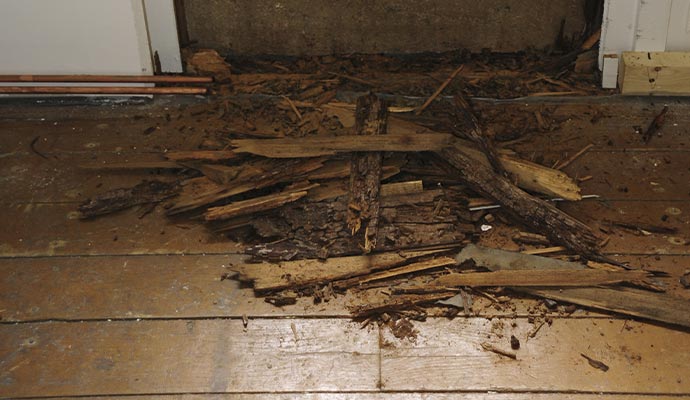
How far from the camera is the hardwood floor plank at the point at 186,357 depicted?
6.24 feet

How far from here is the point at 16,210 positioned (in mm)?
2621

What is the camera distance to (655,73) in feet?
10.4

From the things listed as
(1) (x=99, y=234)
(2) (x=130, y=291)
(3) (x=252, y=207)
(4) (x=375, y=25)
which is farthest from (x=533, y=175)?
(1) (x=99, y=234)

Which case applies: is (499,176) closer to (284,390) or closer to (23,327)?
(284,390)

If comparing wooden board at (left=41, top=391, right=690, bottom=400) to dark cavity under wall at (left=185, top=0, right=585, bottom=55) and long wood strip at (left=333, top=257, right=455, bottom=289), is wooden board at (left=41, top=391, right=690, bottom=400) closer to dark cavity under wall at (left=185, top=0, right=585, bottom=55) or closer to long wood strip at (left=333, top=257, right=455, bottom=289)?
long wood strip at (left=333, top=257, right=455, bottom=289)

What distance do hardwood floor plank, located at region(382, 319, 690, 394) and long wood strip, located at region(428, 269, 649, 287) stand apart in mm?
130

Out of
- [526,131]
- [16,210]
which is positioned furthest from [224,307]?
[526,131]

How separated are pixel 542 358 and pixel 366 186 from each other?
32.5 inches

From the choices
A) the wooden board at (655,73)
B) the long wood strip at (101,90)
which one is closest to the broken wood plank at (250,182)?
the long wood strip at (101,90)

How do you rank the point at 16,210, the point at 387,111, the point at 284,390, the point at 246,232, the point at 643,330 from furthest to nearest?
the point at 387,111, the point at 16,210, the point at 246,232, the point at 643,330, the point at 284,390

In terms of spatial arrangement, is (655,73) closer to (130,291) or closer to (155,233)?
(155,233)

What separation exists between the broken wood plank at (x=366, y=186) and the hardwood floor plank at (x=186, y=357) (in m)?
0.34

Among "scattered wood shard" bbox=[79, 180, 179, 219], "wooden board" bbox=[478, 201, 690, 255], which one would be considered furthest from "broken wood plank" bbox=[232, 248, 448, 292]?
"scattered wood shard" bbox=[79, 180, 179, 219]

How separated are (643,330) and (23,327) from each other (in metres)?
1.75
